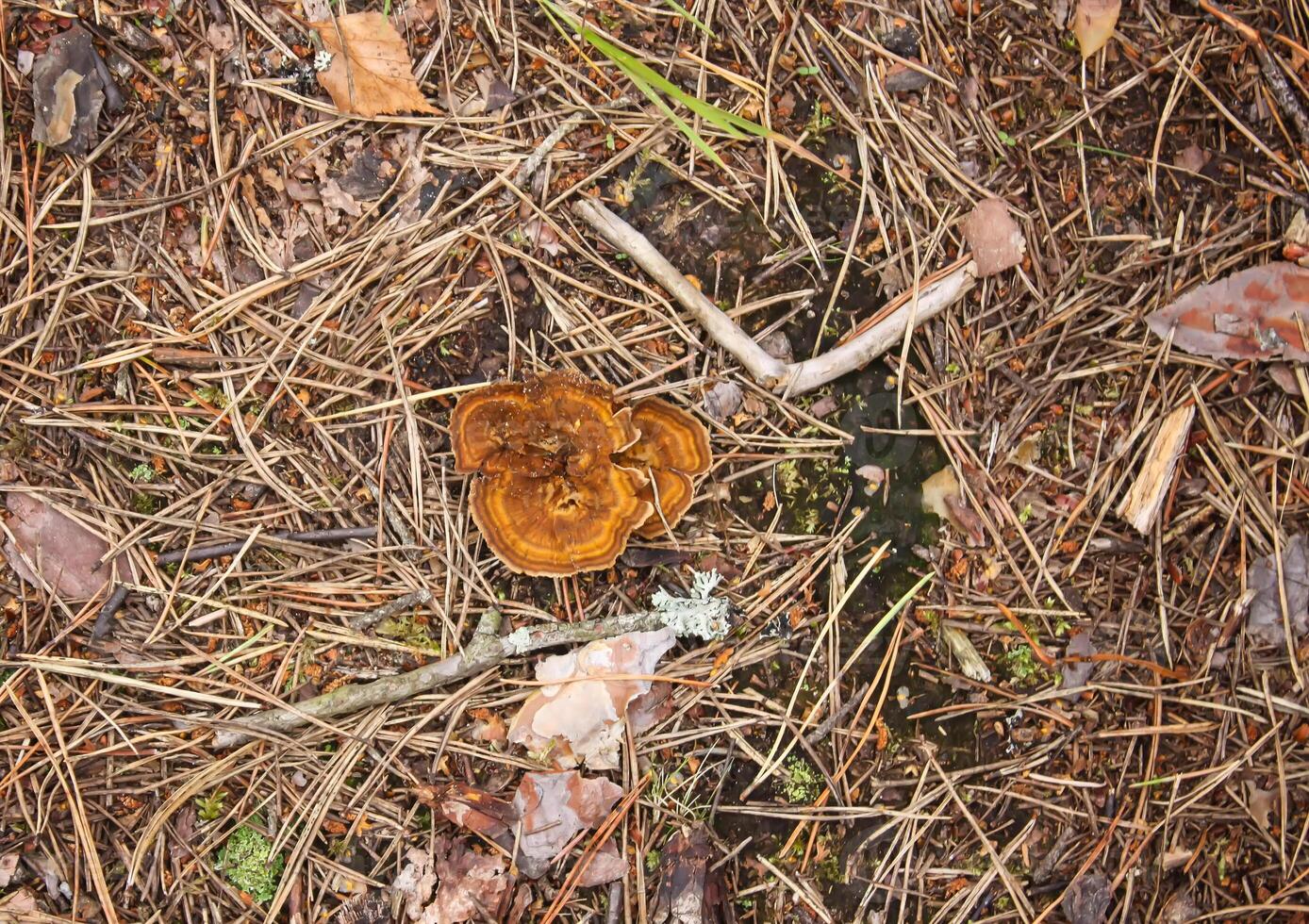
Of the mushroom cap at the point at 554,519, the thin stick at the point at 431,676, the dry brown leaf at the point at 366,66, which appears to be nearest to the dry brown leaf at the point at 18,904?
the thin stick at the point at 431,676

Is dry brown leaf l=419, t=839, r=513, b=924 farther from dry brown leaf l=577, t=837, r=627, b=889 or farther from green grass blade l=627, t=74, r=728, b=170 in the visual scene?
green grass blade l=627, t=74, r=728, b=170

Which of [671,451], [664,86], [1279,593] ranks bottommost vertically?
[1279,593]

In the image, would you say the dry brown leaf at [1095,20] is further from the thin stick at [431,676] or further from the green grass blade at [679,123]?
the thin stick at [431,676]

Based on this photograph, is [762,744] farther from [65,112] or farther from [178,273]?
[65,112]

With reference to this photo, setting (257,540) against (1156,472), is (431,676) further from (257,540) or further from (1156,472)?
(1156,472)

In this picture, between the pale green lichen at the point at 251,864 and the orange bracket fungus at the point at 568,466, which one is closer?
the orange bracket fungus at the point at 568,466

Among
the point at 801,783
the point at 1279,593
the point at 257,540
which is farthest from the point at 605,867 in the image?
the point at 1279,593

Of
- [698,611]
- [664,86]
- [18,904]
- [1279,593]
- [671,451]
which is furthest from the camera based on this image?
[1279,593]
